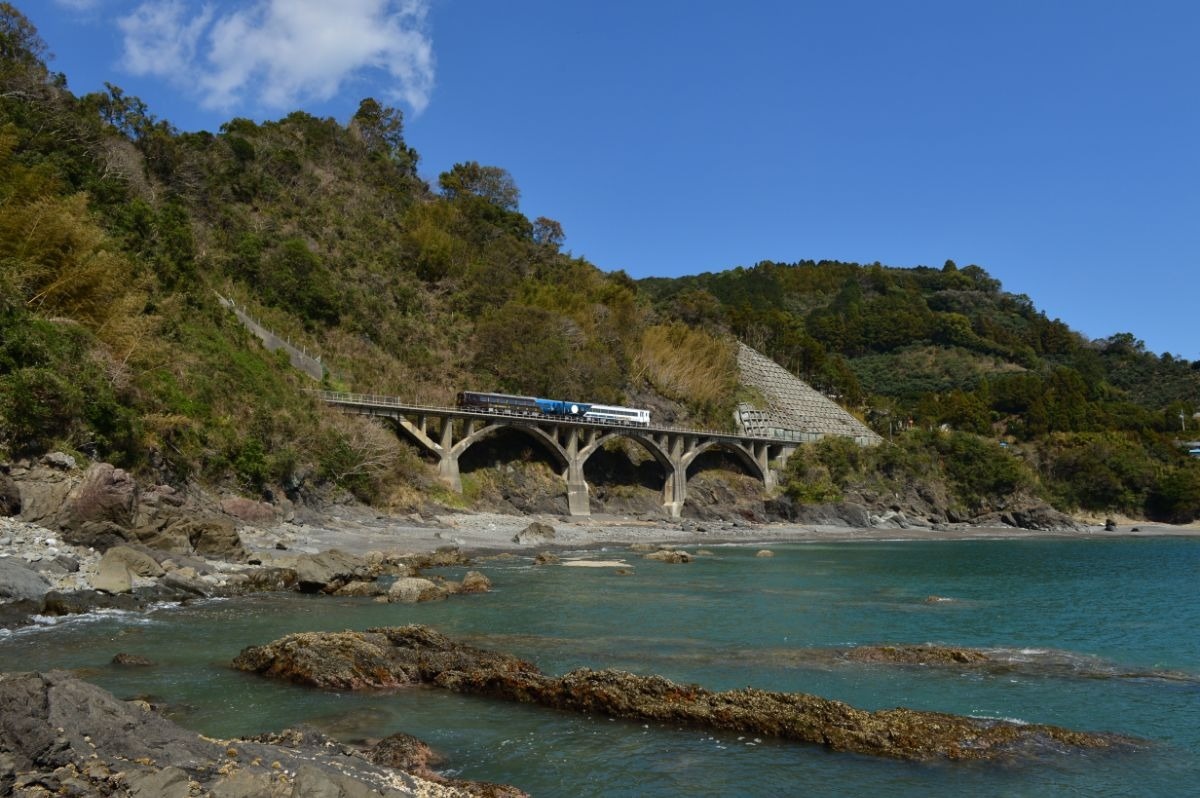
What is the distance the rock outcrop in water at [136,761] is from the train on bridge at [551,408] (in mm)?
48679

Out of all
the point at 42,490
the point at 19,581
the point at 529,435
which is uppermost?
the point at 529,435

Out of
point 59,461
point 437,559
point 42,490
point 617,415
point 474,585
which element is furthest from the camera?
point 617,415

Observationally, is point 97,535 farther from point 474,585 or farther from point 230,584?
point 474,585

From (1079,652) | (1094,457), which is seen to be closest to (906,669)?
(1079,652)

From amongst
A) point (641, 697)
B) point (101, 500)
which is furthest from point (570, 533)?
point (641, 697)

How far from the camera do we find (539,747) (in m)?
10.3

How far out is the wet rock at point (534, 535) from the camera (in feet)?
135

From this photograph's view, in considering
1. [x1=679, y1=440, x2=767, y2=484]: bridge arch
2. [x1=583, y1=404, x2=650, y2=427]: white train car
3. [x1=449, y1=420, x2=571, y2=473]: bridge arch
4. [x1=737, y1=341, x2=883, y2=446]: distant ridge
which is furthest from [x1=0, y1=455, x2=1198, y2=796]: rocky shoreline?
[x1=737, y1=341, x2=883, y2=446]: distant ridge

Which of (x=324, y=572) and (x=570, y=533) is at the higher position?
(x=324, y=572)

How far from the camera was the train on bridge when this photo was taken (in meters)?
57.0

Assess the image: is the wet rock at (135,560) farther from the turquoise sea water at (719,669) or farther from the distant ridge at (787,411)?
the distant ridge at (787,411)

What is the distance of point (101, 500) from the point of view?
2177cm

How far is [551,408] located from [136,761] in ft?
176

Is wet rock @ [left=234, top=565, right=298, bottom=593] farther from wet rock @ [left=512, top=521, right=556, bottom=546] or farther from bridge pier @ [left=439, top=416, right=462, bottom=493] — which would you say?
bridge pier @ [left=439, top=416, right=462, bottom=493]
